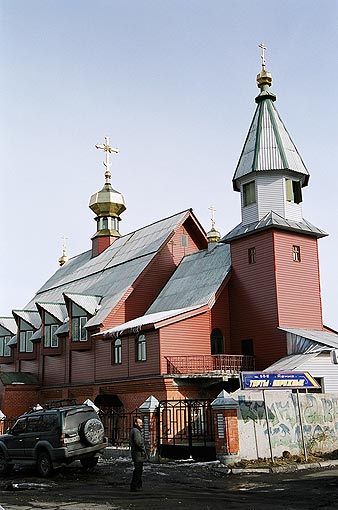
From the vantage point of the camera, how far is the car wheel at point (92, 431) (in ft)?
56.2

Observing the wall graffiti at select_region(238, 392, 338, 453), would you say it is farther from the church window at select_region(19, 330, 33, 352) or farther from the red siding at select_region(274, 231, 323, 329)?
the church window at select_region(19, 330, 33, 352)

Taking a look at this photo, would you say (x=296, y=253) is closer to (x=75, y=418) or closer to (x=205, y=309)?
(x=205, y=309)

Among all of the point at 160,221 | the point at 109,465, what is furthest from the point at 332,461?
the point at 160,221

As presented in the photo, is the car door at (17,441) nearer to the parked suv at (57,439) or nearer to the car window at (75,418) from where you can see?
the parked suv at (57,439)

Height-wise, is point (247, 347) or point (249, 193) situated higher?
point (249, 193)

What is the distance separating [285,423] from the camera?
19.1 metres

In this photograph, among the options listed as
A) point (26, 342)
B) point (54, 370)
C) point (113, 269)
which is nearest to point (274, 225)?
point (113, 269)

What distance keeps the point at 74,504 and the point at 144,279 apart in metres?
22.3

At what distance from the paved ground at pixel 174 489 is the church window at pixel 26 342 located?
2243 centimetres

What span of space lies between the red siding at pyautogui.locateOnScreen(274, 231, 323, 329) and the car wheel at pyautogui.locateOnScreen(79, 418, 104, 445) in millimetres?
12302

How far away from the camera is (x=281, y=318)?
27.7 metres

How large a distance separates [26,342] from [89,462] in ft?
78.9

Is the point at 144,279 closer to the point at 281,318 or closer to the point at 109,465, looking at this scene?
the point at 281,318

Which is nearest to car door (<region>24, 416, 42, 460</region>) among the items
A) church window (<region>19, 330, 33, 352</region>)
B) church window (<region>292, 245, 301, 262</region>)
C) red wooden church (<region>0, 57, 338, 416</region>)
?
red wooden church (<region>0, 57, 338, 416</region>)
